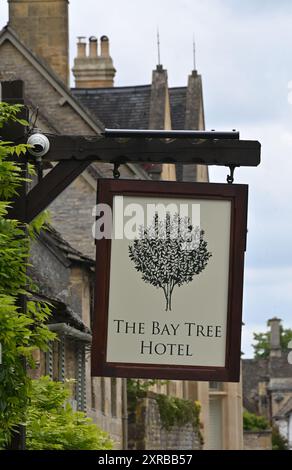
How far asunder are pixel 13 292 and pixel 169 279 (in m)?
1.37

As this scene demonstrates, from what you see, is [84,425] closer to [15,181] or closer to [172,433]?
[15,181]

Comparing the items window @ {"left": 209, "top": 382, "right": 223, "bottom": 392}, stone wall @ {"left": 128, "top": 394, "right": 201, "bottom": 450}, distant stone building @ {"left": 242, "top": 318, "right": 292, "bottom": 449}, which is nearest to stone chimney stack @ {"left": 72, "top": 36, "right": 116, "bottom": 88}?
window @ {"left": 209, "top": 382, "right": 223, "bottom": 392}

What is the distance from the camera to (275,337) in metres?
149

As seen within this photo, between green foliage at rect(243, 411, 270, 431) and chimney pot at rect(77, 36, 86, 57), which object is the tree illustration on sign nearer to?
chimney pot at rect(77, 36, 86, 57)

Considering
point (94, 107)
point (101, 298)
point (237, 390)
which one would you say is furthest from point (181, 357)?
point (237, 390)

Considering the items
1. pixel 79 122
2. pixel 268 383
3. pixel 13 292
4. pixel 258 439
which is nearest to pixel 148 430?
pixel 79 122

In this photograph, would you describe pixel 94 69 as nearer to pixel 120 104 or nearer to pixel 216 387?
pixel 120 104

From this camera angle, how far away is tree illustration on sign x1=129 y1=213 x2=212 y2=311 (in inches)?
608

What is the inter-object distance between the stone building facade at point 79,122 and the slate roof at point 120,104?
3 centimetres

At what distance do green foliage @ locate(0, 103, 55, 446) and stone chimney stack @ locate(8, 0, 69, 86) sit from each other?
3440 cm

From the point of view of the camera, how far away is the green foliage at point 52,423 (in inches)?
775

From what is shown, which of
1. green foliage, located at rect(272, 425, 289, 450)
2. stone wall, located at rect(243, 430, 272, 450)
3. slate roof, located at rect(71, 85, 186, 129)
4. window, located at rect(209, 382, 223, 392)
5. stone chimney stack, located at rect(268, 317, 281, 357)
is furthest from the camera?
stone chimney stack, located at rect(268, 317, 281, 357)

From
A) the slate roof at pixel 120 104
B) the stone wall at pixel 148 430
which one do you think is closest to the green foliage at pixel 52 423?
the stone wall at pixel 148 430

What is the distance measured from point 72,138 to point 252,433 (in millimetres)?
84791
